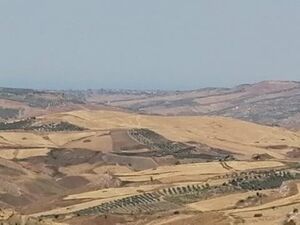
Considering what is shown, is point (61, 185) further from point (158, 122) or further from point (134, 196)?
point (158, 122)

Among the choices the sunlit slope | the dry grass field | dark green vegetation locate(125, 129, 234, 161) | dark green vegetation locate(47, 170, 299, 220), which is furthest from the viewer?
the sunlit slope

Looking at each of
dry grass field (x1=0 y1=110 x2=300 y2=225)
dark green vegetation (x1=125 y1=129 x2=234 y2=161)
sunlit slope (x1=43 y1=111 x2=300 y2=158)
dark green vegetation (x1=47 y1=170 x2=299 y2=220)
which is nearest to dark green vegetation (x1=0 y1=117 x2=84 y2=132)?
dry grass field (x1=0 y1=110 x2=300 y2=225)

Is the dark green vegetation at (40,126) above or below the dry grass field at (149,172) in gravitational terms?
above

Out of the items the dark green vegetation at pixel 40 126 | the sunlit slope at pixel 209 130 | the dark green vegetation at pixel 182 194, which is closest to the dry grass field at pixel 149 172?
the dark green vegetation at pixel 182 194

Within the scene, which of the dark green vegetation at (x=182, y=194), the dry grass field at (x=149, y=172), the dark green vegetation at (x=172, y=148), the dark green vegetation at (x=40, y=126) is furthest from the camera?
the dark green vegetation at (x=40, y=126)

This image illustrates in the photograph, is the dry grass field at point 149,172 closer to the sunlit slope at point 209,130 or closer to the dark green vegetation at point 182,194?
the dark green vegetation at point 182,194

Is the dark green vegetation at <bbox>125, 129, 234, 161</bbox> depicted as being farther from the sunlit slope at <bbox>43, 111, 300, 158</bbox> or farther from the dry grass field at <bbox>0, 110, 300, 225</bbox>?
the sunlit slope at <bbox>43, 111, 300, 158</bbox>

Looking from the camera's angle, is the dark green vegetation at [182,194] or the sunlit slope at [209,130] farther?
the sunlit slope at [209,130]

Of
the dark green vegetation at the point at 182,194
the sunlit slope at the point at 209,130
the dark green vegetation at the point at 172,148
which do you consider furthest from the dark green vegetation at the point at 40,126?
the dark green vegetation at the point at 182,194

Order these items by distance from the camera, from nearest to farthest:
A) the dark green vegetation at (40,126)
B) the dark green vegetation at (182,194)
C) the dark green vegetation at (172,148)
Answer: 1. the dark green vegetation at (182,194)
2. the dark green vegetation at (172,148)
3. the dark green vegetation at (40,126)
